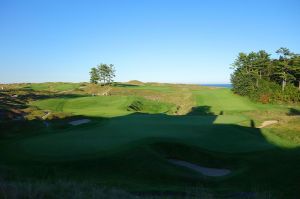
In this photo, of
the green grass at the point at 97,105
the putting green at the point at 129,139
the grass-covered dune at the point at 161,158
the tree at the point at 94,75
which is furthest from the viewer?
the tree at the point at 94,75

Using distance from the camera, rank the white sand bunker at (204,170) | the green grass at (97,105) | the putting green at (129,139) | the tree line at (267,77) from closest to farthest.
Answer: the white sand bunker at (204,170) → the putting green at (129,139) → the green grass at (97,105) → the tree line at (267,77)

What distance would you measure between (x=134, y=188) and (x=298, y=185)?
7022 millimetres

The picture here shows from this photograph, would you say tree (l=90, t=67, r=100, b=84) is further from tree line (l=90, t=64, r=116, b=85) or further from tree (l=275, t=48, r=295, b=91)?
tree (l=275, t=48, r=295, b=91)

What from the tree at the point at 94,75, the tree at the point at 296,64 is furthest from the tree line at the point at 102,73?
the tree at the point at 296,64

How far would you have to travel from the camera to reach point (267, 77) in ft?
243

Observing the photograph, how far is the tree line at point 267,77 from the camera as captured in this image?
6096cm

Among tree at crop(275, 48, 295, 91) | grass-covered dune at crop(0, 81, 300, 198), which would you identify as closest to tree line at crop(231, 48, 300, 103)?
tree at crop(275, 48, 295, 91)

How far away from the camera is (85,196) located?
8023mm

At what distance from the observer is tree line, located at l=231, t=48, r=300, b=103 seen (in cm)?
6096

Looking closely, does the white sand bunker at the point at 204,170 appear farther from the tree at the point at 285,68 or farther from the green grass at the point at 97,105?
the tree at the point at 285,68

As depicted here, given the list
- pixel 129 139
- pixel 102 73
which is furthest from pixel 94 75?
pixel 129 139

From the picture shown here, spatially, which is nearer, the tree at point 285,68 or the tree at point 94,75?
the tree at point 285,68

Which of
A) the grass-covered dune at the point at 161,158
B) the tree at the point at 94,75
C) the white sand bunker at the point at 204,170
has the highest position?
the tree at the point at 94,75

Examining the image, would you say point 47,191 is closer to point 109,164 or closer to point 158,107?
point 109,164
